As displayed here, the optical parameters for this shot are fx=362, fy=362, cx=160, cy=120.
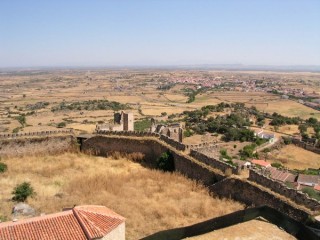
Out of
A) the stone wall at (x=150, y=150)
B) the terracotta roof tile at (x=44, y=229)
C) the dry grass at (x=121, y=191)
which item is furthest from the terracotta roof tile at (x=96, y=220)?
the stone wall at (x=150, y=150)

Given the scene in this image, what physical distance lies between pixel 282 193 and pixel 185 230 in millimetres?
4124

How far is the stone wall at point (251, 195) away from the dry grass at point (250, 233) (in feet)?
2.74

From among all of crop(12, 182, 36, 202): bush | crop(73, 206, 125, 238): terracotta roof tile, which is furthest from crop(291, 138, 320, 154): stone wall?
crop(73, 206, 125, 238): terracotta roof tile

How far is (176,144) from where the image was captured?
2130 cm

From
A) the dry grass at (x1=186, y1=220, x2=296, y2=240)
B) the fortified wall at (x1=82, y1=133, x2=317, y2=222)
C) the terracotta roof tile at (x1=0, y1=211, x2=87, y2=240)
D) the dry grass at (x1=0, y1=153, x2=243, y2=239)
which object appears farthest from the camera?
the dry grass at (x1=0, y1=153, x2=243, y2=239)

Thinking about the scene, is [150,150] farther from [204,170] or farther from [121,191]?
[121,191]

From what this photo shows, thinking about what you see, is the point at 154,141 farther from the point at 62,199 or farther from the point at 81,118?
the point at 81,118

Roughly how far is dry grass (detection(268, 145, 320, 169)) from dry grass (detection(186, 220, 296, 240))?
1016 inches

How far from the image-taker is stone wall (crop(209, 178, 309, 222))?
12.7 metres

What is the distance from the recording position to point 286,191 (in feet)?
44.3

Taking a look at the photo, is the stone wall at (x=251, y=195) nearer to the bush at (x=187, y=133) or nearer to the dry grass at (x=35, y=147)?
the dry grass at (x=35, y=147)

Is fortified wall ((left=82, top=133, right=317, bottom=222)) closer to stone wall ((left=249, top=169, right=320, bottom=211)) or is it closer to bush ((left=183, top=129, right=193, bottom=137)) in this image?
stone wall ((left=249, top=169, right=320, bottom=211))

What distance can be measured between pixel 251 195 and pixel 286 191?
169cm

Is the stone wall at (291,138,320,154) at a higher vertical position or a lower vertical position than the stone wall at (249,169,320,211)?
lower
